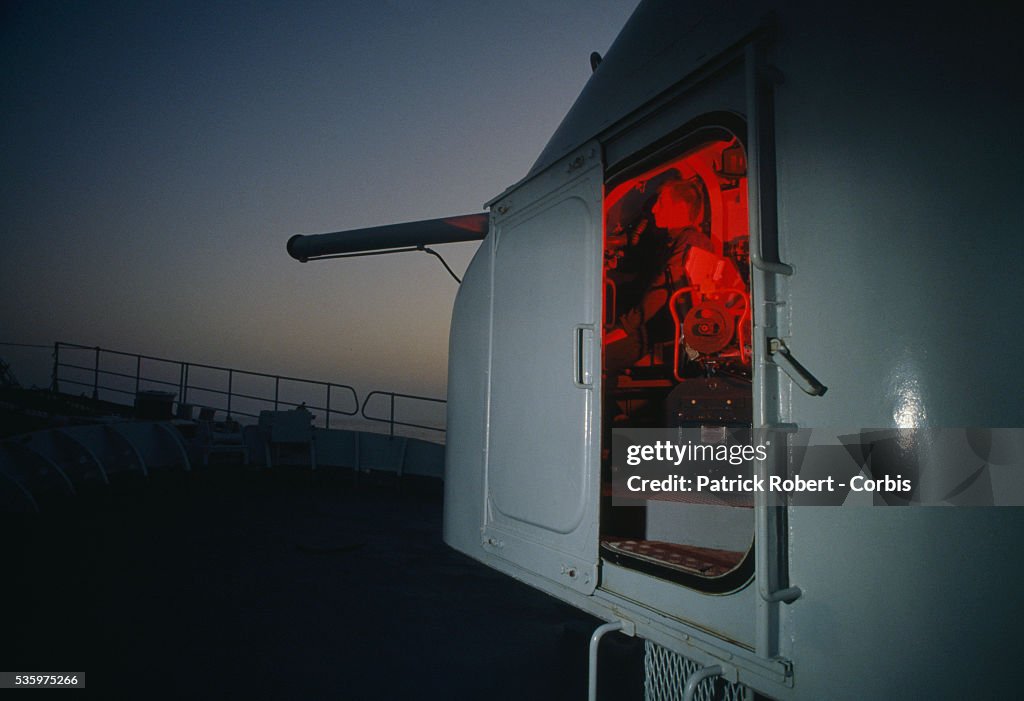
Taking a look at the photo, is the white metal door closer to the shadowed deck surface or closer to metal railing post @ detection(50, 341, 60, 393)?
the shadowed deck surface

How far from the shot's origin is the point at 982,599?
1.26m

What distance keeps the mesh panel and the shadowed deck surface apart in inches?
54.3

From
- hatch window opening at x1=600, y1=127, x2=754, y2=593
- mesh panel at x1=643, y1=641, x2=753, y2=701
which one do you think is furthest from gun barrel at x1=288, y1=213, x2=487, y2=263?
mesh panel at x1=643, y1=641, x2=753, y2=701

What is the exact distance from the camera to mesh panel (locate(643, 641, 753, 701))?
1.99 meters

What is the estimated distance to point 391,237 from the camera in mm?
5543

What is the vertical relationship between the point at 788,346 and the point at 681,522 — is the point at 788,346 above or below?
above

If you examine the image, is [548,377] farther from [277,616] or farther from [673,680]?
[277,616]

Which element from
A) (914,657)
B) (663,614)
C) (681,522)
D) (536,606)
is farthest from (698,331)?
(536,606)

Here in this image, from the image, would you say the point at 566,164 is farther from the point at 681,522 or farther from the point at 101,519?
the point at 101,519

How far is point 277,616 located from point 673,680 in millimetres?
3342

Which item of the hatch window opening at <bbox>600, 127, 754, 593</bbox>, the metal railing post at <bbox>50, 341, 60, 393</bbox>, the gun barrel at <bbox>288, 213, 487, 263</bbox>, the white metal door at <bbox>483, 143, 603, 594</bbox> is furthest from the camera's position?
the metal railing post at <bbox>50, 341, 60, 393</bbox>

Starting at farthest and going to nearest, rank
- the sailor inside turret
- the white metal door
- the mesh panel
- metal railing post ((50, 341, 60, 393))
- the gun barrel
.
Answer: metal railing post ((50, 341, 60, 393)) < the gun barrel < the sailor inside turret < the white metal door < the mesh panel

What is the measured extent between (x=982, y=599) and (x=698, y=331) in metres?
1.81

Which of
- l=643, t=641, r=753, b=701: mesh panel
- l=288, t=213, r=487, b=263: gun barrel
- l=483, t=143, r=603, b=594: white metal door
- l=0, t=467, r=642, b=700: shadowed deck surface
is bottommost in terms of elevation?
l=0, t=467, r=642, b=700: shadowed deck surface
